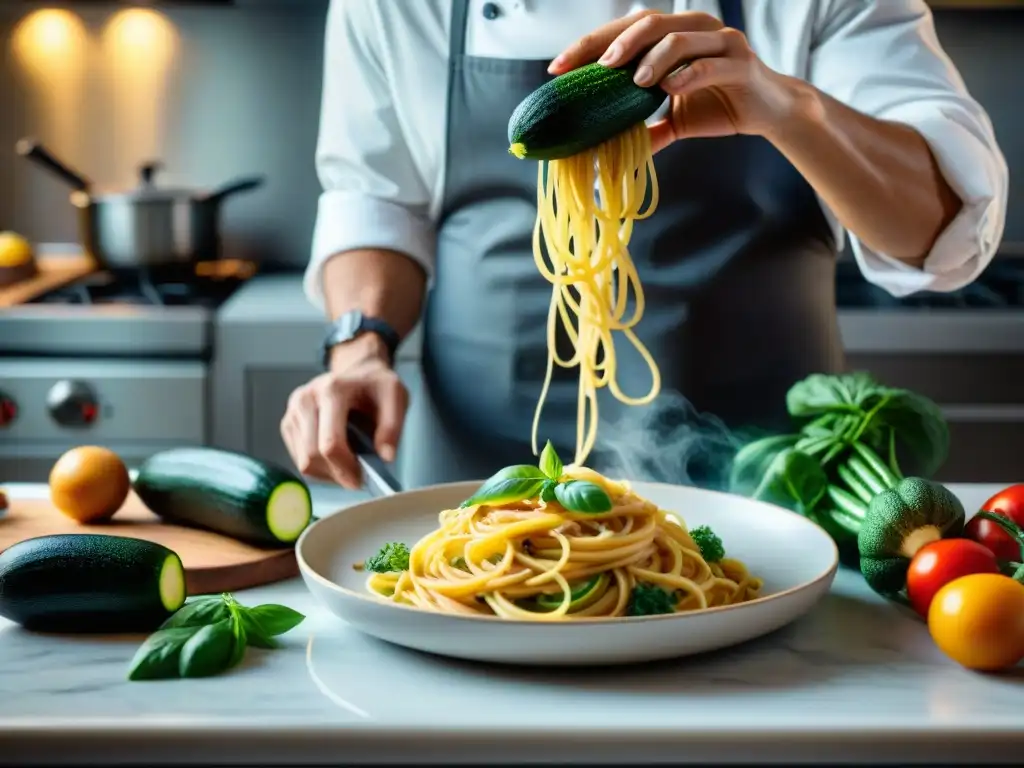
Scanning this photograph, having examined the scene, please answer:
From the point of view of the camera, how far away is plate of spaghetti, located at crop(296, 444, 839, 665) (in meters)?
1.04

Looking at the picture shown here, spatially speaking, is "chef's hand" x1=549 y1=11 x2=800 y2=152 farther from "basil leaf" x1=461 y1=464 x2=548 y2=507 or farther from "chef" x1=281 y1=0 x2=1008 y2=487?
"basil leaf" x1=461 y1=464 x2=548 y2=507

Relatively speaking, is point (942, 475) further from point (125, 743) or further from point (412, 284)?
point (125, 743)

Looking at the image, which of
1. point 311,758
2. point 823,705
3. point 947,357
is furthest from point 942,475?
point 311,758

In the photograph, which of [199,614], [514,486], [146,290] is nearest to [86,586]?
[199,614]

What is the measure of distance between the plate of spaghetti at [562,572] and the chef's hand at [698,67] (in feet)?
1.37

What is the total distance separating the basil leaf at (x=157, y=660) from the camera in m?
1.09

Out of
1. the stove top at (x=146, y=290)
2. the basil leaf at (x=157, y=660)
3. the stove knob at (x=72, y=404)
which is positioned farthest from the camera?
the stove top at (x=146, y=290)

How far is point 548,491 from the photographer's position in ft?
4.05

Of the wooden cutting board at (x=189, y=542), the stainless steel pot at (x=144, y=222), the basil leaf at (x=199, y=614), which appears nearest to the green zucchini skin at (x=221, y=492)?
the wooden cutting board at (x=189, y=542)

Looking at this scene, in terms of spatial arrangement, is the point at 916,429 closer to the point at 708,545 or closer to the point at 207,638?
the point at 708,545

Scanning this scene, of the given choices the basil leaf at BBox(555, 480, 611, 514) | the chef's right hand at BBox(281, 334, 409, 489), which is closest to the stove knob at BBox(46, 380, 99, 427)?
the chef's right hand at BBox(281, 334, 409, 489)

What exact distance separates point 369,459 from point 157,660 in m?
0.57

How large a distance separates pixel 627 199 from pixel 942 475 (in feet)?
6.29

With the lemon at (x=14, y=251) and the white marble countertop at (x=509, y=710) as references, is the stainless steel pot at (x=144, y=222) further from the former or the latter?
the white marble countertop at (x=509, y=710)
